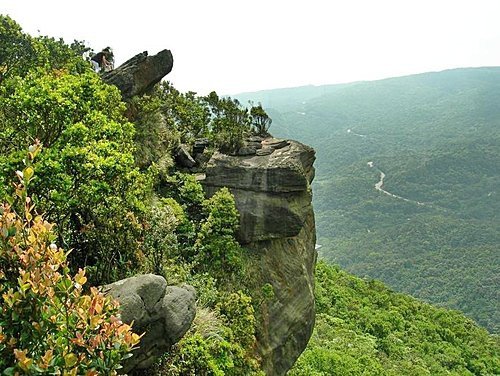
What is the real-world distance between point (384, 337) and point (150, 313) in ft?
127

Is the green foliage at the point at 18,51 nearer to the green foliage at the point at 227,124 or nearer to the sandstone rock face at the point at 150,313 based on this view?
the green foliage at the point at 227,124

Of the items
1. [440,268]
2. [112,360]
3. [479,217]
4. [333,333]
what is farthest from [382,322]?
[479,217]

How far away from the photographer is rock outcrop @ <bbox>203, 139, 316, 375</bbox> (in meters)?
14.7

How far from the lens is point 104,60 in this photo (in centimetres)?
2003

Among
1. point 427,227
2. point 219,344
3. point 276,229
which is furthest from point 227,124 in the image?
point 427,227

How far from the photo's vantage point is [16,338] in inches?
139

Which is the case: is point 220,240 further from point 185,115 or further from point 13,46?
point 13,46

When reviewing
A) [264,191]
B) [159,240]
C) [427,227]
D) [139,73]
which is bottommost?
[427,227]

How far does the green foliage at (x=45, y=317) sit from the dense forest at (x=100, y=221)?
1 centimetres

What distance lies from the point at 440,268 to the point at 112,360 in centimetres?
11152

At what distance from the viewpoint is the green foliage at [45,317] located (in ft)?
11.1

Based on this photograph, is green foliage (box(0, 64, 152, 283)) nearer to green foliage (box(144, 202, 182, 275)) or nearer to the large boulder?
green foliage (box(144, 202, 182, 275))

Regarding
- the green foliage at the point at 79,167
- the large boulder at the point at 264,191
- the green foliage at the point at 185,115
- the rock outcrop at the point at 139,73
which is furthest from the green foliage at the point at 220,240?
the rock outcrop at the point at 139,73

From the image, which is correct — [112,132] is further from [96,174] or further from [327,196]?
[327,196]
